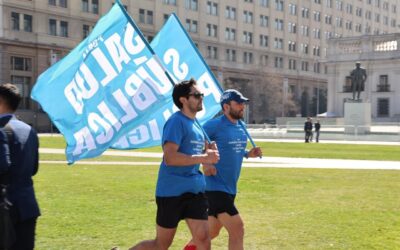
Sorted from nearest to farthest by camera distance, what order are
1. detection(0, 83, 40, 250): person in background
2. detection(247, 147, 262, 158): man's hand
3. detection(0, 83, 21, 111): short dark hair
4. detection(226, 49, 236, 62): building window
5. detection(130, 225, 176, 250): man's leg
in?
1. detection(0, 83, 40, 250): person in background
2. detection(0, 83, 21, 111): short dark hair
3. detection(130, 225, 176, 250): man's leg
4. detection(247, 147, 262, 158): man's hand
5. detection(226, 49, 236, 62): building window

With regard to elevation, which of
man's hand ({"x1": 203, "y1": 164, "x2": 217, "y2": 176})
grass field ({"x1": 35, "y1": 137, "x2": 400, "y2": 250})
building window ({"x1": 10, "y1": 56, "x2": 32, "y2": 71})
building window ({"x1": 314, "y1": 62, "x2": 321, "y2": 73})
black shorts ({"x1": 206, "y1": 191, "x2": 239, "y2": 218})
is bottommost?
grass field ({"x1": 35, "y1": 137, "x2": 400, "y2": 250})

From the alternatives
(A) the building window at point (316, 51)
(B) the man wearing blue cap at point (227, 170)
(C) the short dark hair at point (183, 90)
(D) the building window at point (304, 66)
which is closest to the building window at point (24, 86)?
(D) the building window at point (304, 66)

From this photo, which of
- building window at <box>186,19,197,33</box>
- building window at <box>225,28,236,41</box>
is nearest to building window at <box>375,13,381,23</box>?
building window at <box>225,28,236,41</box>

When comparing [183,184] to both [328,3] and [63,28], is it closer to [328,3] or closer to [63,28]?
[63,28]

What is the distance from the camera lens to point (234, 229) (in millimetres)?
6027

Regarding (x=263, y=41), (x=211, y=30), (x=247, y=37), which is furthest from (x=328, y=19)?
(x=211, y=30)

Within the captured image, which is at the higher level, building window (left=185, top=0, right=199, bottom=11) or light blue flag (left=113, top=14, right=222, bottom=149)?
building window (left=185, top=0, right=199, bottom=11)

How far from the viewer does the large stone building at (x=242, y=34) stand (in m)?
61.6

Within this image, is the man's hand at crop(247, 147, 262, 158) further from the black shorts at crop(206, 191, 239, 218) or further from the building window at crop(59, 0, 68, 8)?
the building window at crop(59, 0, 68, 8)

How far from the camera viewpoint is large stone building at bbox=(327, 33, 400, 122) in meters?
71.5

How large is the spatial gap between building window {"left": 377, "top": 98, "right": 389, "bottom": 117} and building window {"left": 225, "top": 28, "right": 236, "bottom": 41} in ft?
83.5

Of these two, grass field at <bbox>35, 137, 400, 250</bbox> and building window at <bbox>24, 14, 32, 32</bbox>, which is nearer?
grass field at <bbox>35, 137, 400, 250</bbox>

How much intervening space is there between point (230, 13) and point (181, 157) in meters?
84.7

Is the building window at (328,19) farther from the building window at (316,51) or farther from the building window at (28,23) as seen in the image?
the building window at (28,23)
